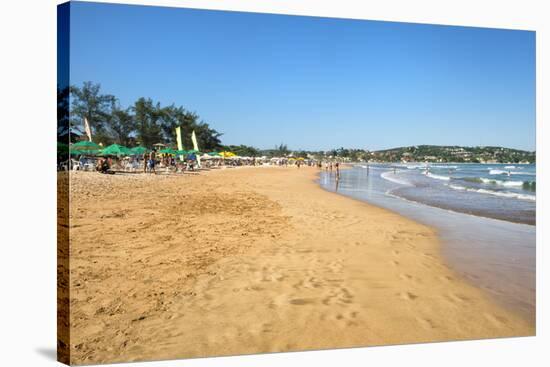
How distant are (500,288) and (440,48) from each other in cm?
237

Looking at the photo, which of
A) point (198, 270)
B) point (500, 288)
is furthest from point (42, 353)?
point (500, 288)

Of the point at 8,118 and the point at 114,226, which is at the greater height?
the point at 8,118

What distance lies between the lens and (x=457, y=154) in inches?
186

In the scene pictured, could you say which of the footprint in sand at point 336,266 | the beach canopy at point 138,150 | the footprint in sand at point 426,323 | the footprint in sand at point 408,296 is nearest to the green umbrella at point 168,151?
the beach canopy at point 138,150

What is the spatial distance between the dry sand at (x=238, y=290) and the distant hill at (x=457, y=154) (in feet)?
3.49

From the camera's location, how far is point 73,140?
294 cm

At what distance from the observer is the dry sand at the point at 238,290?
2.89 metres

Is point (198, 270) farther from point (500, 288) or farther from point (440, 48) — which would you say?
point (440, 48)

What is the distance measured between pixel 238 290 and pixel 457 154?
3033 millimetres

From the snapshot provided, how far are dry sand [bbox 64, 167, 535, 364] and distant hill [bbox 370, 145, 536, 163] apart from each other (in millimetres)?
1062

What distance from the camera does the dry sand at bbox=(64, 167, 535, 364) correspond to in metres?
2.89

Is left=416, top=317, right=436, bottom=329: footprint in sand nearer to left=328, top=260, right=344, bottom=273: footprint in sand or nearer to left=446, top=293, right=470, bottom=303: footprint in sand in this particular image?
left=446, top=293, right=470, bottom=303: footprint in sand

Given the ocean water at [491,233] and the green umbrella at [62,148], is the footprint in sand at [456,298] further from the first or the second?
the green umbrella at [62,148]

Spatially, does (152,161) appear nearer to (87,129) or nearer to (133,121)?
(133,121)
